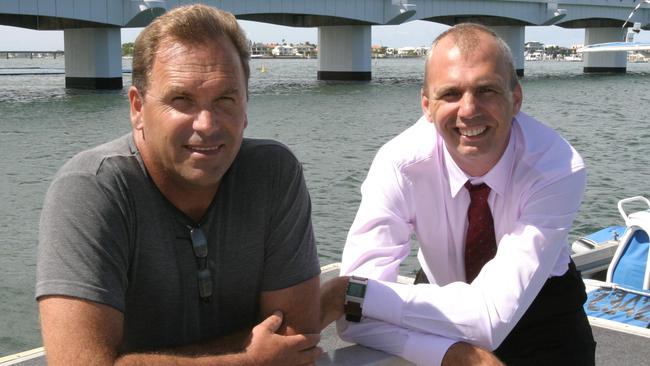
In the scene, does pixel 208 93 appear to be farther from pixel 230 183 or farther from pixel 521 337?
pixel 521 337

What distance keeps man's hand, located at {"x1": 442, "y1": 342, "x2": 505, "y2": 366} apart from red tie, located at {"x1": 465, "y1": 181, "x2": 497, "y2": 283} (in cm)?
36

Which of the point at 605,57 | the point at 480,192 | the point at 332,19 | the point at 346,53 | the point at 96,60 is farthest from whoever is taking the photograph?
the point at 605,57

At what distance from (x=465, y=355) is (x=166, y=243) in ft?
3.05

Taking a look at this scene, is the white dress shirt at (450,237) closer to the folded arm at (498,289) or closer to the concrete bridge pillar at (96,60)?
the folded arm at (498,289)

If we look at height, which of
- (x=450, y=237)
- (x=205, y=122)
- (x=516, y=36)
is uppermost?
(x=516, y=36)

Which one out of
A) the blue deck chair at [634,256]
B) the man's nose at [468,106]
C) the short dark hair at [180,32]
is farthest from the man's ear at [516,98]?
the blue deck chair at [634,256]

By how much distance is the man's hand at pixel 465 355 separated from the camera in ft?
7.75

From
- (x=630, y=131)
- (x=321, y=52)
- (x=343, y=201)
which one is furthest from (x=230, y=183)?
(x=321, y=52)

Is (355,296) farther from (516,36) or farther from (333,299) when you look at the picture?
(516,36)

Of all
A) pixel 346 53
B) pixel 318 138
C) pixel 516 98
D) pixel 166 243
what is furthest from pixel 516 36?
pixel 166 243

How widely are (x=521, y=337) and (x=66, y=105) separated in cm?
3049

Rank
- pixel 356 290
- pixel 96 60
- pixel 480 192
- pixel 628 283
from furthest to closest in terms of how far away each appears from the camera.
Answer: pixel 96 60
pixel 628 283
pixel 480 192
pixel 356 290

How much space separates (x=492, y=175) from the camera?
2.61 meters

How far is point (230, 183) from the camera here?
2.17 m
